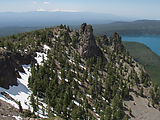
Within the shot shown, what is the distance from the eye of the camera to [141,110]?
68.6m

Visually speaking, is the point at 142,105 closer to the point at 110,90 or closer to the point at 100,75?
the point at 110,90

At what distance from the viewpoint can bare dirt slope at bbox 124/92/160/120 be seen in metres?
64.8

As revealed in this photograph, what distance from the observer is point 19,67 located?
53.9m

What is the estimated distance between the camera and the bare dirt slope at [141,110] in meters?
64.8

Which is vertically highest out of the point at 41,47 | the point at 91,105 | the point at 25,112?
the point at 41,47

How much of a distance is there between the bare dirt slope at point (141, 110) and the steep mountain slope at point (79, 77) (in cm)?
294

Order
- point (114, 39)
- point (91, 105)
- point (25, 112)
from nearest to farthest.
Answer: point (25, 112)
point (91, 105)
point (114, 39)

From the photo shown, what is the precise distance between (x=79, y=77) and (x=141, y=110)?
3498 centimetres

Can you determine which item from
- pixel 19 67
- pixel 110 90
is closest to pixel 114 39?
pixel 110 90

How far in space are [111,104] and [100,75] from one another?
19.9 m

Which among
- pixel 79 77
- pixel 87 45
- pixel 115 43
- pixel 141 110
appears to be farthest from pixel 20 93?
pixel 115 43

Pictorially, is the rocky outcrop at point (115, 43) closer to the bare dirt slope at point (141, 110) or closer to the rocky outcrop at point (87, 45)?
the rocky outcrop at point (87, 45)

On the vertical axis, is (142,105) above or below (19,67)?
below

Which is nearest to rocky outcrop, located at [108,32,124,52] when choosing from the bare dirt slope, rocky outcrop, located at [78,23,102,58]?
rocky outcrop, located at [78,23,102,58]
